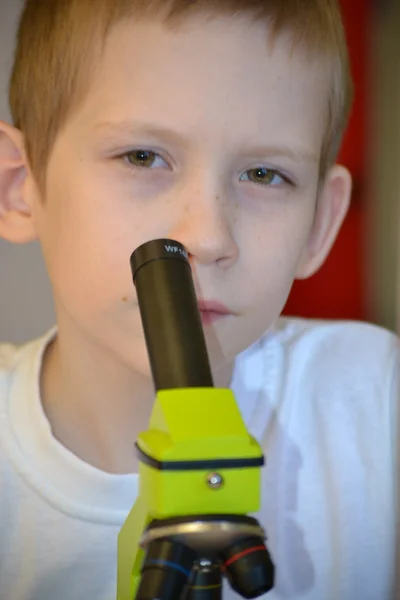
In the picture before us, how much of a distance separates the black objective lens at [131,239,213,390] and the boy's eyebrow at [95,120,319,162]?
0.13 metres

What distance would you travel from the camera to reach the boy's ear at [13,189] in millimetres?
575

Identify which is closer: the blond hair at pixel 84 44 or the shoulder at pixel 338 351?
the blond hair at pixel 84 44

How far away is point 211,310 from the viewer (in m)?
0.50

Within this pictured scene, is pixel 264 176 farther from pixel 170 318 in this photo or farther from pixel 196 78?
pixel 170 318

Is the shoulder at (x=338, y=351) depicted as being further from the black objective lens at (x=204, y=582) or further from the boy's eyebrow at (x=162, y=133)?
the black objective lens at (x=204, y=582)

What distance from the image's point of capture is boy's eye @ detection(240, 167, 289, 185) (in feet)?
1.66

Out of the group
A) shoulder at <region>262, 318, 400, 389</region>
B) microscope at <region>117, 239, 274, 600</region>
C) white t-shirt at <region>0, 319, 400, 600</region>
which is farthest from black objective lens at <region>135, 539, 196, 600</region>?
shoulder at <region>262, 318, 400, 389</region>

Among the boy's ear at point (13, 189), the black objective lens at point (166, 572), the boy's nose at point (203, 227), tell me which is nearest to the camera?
the black objective lens at point (166, 572)

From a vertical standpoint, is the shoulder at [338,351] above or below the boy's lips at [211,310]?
below

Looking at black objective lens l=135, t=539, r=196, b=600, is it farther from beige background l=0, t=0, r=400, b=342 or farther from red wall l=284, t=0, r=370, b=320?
red wall l=284, t=0, r=370, b=320

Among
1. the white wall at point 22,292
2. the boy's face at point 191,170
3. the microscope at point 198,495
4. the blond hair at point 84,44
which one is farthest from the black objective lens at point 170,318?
the white wall at point 22,292

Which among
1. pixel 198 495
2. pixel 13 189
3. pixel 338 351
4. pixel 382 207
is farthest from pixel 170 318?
pixel 382 207

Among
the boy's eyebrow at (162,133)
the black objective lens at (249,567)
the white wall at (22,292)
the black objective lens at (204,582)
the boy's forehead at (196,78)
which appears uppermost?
the boy's forehead at (196,78)

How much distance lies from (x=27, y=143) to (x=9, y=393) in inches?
9.8
